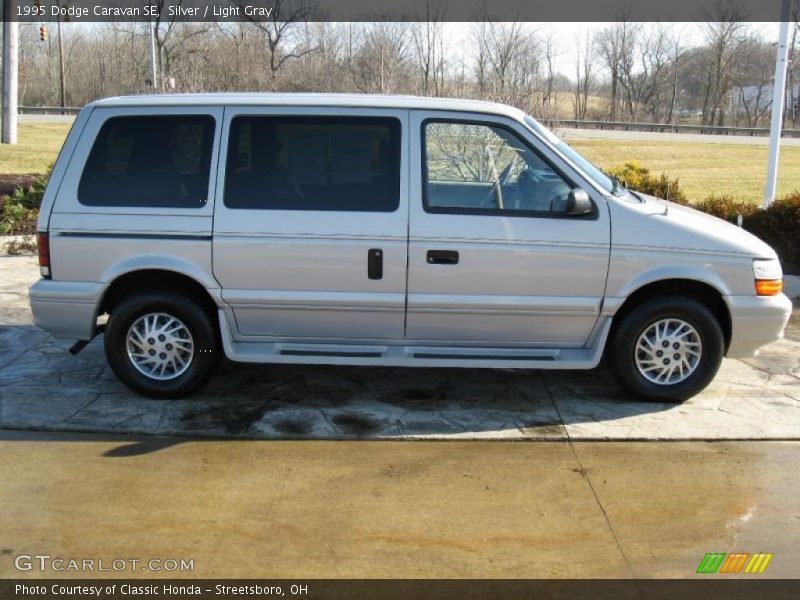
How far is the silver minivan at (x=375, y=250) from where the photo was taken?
207 inches

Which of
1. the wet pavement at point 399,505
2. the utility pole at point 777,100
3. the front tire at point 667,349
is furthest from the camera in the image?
the utility pole at point 777,100

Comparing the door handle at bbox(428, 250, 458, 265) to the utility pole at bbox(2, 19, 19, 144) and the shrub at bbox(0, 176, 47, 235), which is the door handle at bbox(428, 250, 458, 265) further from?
the utility pole at bbox(2, 19, 19, 144)

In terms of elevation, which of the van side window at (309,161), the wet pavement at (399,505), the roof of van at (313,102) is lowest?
the wet pavement at (399,505)

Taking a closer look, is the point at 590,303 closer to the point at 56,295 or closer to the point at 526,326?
the point at 526,326

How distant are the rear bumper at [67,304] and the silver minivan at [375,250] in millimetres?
14

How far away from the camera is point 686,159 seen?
2453 cm

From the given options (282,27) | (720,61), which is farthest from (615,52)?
(282,27)

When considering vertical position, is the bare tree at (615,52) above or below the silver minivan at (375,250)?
above

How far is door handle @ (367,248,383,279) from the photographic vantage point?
5.25 meters

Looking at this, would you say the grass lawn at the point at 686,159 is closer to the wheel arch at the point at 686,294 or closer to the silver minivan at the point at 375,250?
the wheel arch at the point at 686,294

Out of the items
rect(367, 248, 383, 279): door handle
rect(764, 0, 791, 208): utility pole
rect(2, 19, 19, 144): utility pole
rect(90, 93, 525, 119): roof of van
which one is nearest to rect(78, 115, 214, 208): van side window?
rect(90, 93, 525, 119): roof of van
